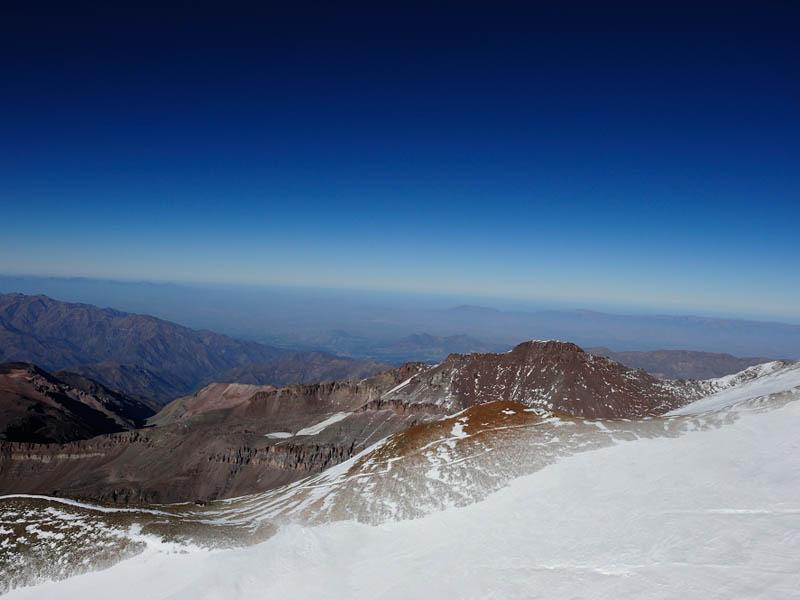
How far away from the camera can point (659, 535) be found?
60.0 feet

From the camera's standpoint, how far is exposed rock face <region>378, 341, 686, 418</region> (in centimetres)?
9756

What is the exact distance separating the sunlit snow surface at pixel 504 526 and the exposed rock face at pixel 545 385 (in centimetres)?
6645

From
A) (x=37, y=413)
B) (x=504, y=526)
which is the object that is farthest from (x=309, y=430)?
(x=37, y=413)

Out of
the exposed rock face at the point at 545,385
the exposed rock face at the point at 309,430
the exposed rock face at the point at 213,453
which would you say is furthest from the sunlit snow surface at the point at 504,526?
the exposed rock face at the point at 545,385

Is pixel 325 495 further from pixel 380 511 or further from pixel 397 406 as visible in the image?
pixel 397 406

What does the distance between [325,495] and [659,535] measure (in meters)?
22.9

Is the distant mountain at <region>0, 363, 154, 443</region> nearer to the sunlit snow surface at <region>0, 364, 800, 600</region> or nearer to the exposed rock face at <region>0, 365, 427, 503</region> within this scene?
the exposed rock face at <region>0, 365, 427, 503</region>

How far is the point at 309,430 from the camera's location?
369 ft

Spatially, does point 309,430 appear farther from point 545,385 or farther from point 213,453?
point 545,385

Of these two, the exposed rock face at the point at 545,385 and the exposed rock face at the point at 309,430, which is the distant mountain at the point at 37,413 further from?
the exposed rock face at the point at 545,385

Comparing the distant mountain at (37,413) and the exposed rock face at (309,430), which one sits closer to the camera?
the exposed rock face at (309,430)

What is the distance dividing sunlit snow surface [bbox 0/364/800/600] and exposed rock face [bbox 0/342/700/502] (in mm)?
64259

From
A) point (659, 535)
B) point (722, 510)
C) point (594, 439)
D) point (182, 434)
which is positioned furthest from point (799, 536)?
point (182, 434)

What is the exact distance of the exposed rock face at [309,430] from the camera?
94250 mm
